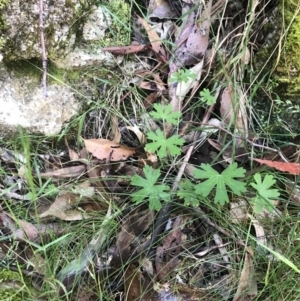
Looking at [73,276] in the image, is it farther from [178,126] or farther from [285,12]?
[285,12]

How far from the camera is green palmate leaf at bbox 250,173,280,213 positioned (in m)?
1.82

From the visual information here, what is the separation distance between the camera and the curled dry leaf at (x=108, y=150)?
6.70 ft

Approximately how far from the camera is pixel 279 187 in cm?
198

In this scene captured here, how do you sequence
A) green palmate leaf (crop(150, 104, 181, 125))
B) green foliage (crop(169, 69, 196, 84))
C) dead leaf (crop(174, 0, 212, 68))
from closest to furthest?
green palmate leaf (crop(150, 104, 181, 125))
green foliage (crop(169, 69, 196, 84))
dead leaf (crop(174, 0, 212, 68))

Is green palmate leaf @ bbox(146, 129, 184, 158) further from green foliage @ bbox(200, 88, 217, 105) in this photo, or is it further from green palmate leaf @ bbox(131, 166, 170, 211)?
green foliage @ bbox(200, 88, 217, 105)

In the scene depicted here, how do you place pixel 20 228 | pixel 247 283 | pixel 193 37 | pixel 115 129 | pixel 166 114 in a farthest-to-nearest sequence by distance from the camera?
pixel 193 37, pixel 115 129, pixel 166 114, pixel 20 228, pixel 247 283

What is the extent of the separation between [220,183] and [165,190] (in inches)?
9.3

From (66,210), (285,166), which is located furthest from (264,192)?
(66,210)

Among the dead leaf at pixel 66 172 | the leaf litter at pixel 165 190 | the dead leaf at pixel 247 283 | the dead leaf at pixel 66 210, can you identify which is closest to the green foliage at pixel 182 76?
the leaf litter at pixel 165 190

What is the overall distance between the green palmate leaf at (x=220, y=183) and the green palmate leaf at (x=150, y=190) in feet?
0.46

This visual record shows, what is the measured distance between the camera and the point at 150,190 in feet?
6.02

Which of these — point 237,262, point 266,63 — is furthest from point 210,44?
point 237,262

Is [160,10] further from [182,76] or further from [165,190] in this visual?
[165,190]

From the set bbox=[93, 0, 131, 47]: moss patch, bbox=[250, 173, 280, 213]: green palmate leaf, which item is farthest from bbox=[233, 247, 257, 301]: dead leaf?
bbox=[93, 0, 131, 47]: moss patch
